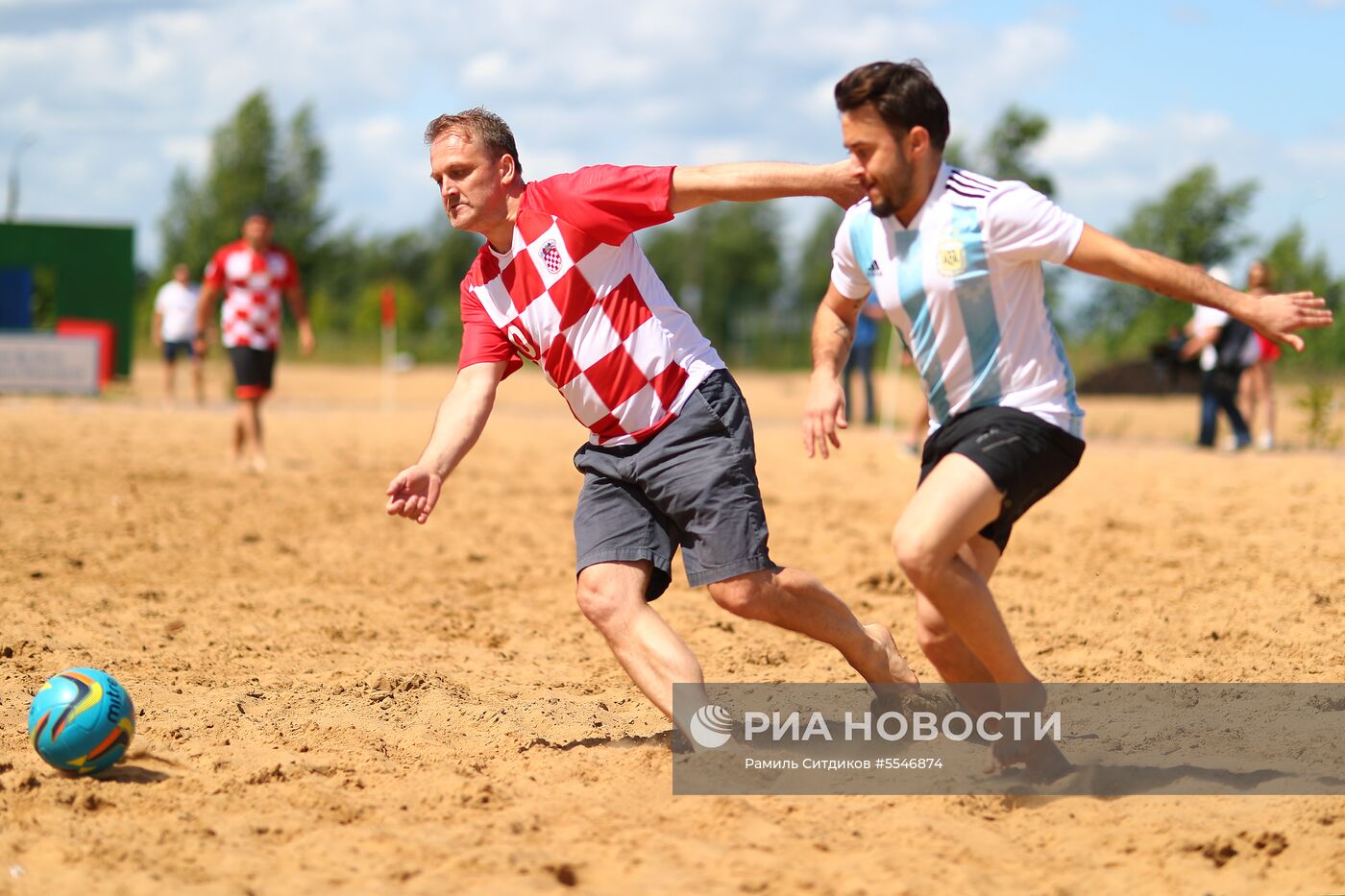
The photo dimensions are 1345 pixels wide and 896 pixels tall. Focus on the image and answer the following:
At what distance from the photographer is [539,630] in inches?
273

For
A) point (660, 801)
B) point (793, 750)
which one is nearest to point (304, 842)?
point (660, 801)

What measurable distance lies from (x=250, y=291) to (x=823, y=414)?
862 centimetres

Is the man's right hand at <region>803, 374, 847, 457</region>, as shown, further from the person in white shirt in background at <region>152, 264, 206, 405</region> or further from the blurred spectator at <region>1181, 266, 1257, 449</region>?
the person in white shirt in background at <region>152, 264, 206, 405</region>

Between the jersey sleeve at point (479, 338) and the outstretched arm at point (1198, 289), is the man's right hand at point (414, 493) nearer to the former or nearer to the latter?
the jersey sleeve at point (479, 338)

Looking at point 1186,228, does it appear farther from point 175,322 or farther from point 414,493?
point 414,493

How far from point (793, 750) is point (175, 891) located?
2.09 metres

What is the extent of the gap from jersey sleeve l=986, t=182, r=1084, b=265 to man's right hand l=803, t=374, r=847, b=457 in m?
0.68

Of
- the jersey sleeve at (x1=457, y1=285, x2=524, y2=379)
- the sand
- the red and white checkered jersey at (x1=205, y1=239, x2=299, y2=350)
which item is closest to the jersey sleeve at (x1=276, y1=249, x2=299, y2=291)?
the red and white checkered jersey at (x1=205, y1=239, x2=299, y2=350)

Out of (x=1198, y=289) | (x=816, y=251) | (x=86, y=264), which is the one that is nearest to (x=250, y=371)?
(x=1198, y=289)

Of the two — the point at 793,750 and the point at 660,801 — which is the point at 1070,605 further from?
the point at 660,801

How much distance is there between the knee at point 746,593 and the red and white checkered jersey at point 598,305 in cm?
58

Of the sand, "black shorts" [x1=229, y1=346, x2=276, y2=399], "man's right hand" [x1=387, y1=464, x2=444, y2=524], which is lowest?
the sand

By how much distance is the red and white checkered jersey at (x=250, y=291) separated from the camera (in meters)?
11.8

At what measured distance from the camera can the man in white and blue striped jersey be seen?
3.93 m
